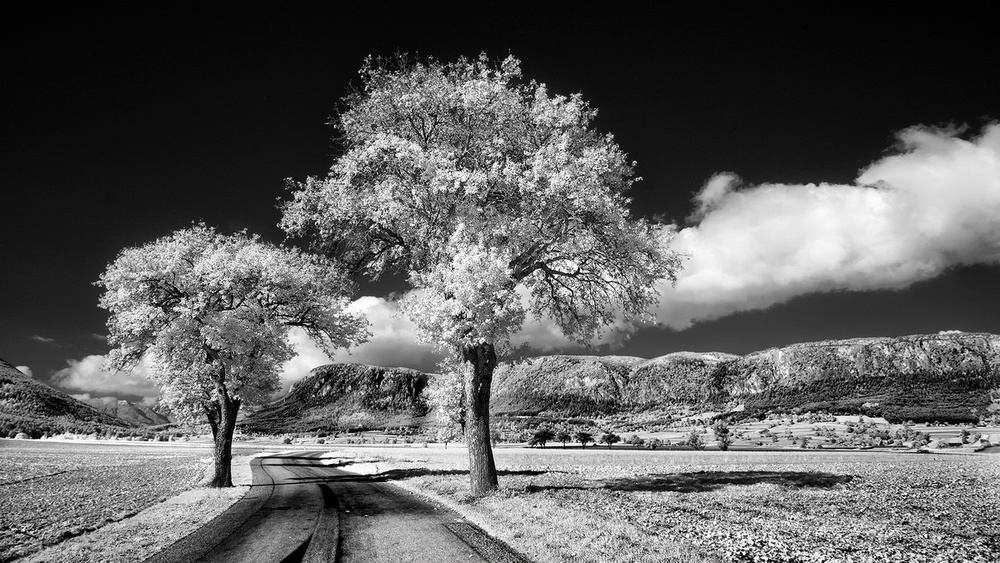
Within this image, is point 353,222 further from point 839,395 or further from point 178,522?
point 839,395

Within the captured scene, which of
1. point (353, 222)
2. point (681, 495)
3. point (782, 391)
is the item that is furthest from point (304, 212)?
point (782, 391)

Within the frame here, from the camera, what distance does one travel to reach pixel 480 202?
52.9 feet

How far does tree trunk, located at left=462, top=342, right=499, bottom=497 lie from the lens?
15516 mm

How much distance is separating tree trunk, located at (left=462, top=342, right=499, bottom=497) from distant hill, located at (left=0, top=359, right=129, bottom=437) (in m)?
147

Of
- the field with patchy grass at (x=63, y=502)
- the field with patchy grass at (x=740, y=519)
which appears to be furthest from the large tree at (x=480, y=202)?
the field with patchy grass at (x=63, y=502)

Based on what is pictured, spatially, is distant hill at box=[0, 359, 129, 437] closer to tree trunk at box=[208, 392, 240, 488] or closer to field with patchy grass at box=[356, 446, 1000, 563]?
tree trunk at box=[208, 392, 240, 488]

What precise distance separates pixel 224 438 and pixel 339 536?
16.2 meters


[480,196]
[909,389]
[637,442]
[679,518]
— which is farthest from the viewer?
[909,389]

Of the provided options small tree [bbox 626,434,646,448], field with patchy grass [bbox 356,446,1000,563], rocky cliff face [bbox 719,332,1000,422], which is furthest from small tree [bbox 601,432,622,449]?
rocky cliff face [bbox 719,332,1000,422]

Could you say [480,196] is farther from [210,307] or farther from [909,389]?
[909,389]

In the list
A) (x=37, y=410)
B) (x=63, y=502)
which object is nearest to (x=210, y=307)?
(x=63, y=502)

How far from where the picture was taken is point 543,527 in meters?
10.2

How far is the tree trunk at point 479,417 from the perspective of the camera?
1552 centimetres

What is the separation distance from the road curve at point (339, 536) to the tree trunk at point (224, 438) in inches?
307
